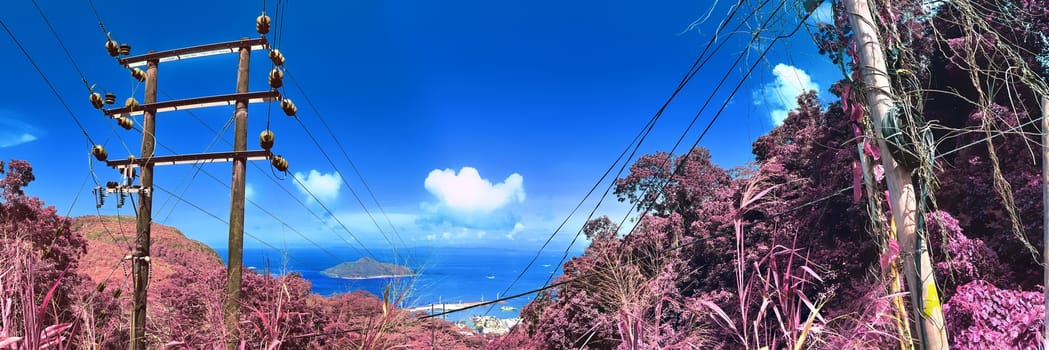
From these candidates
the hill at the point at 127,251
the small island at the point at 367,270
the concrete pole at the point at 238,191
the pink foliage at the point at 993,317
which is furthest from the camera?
the hill at the point at 127,251

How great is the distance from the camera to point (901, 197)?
106 inches

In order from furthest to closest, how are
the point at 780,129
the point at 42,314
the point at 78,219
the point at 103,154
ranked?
the point at 78,219
the point at 780,129
the point at 103,154
the point at 42,314

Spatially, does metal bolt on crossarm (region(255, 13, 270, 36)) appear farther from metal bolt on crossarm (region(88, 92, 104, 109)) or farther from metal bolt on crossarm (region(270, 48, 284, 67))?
metal bolt on crossarm (region(88, 92, 104, 109))

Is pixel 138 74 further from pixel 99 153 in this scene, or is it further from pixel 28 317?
pixel 28 317

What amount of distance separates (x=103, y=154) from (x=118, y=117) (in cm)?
66

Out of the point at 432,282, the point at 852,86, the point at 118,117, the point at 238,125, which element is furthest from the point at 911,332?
the point at 118,117

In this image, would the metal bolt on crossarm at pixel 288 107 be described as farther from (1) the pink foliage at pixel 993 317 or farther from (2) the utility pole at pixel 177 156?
(1) the pink foliage at pixel 993 317

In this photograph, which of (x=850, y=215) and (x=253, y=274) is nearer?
(x=850, y=215)

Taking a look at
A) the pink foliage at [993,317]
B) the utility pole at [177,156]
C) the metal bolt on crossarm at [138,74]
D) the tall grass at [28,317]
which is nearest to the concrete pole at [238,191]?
the utility pole at [177,156]

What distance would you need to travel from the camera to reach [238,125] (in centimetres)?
768

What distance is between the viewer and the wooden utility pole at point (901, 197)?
2.61 metres

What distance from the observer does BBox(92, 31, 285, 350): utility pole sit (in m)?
7.43

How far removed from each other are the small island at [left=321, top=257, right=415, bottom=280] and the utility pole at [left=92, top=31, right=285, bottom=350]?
4.63 ft

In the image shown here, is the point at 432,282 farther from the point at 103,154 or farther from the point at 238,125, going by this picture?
the point at 103,154
